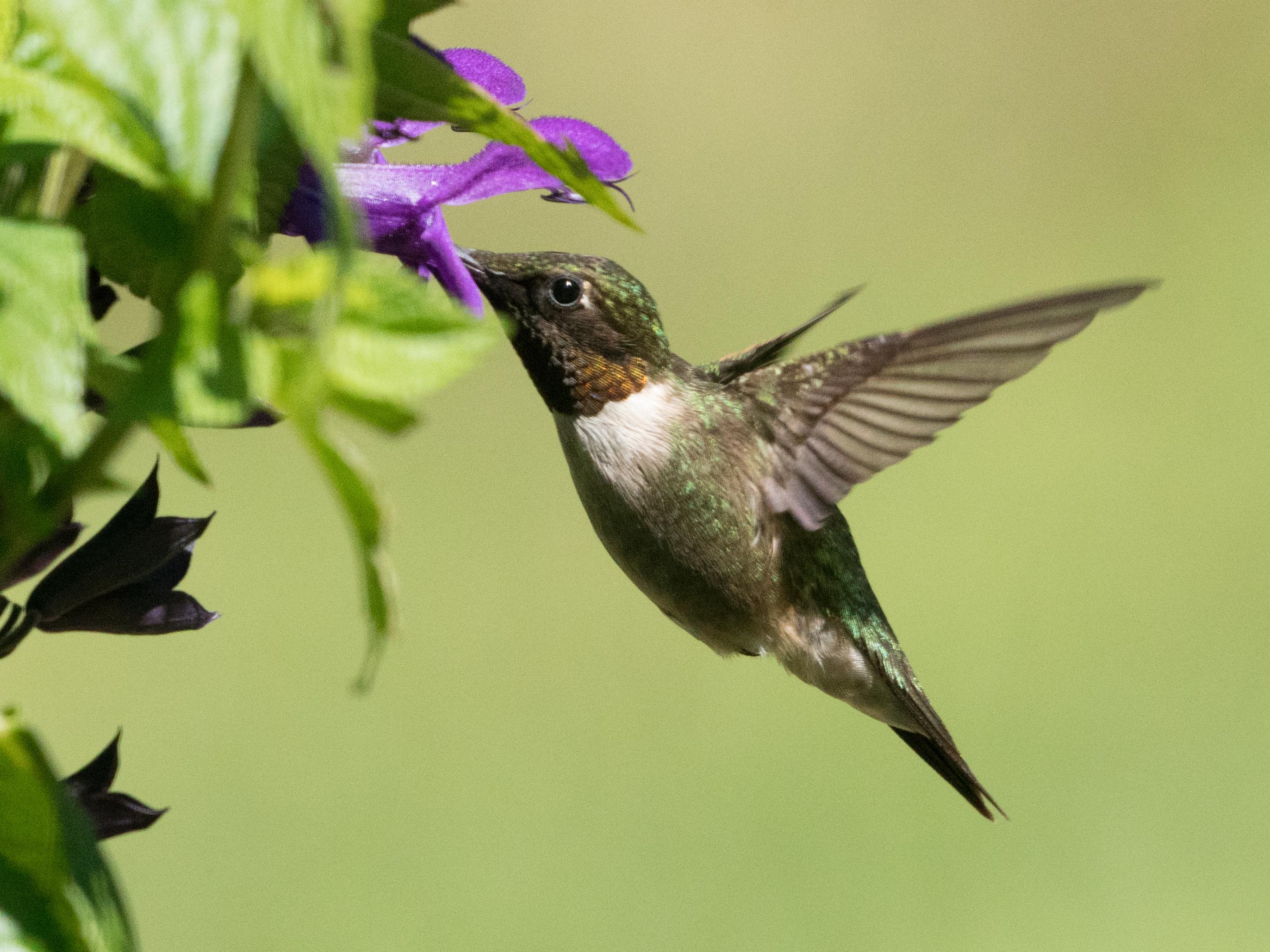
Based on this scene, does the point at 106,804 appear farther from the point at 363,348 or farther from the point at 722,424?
the point at 722,424

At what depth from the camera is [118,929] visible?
41 centimetres

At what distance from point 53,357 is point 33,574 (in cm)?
24

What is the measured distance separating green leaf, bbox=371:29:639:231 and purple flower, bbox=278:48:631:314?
0.47ft

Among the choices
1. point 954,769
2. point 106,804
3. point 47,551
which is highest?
point 47,551

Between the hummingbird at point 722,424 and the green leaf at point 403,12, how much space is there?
568 mm

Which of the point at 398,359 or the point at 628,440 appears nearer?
the point at 398,359

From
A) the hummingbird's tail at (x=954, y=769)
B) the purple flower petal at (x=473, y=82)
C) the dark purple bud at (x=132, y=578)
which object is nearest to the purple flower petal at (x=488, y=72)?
the purple flower petal at (x=473, y=82)

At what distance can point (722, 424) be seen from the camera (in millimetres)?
1204

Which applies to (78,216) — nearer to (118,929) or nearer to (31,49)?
(31,49)

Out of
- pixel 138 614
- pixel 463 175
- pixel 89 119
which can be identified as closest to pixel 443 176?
pixel 463 175

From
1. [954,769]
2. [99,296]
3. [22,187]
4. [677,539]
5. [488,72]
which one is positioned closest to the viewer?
[22,187]

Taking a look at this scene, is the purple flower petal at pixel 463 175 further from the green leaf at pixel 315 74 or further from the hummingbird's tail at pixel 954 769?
the hummingbird's tail at pixel 954 769

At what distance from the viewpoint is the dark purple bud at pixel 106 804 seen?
61cm

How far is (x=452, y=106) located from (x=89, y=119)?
13 centimetres
